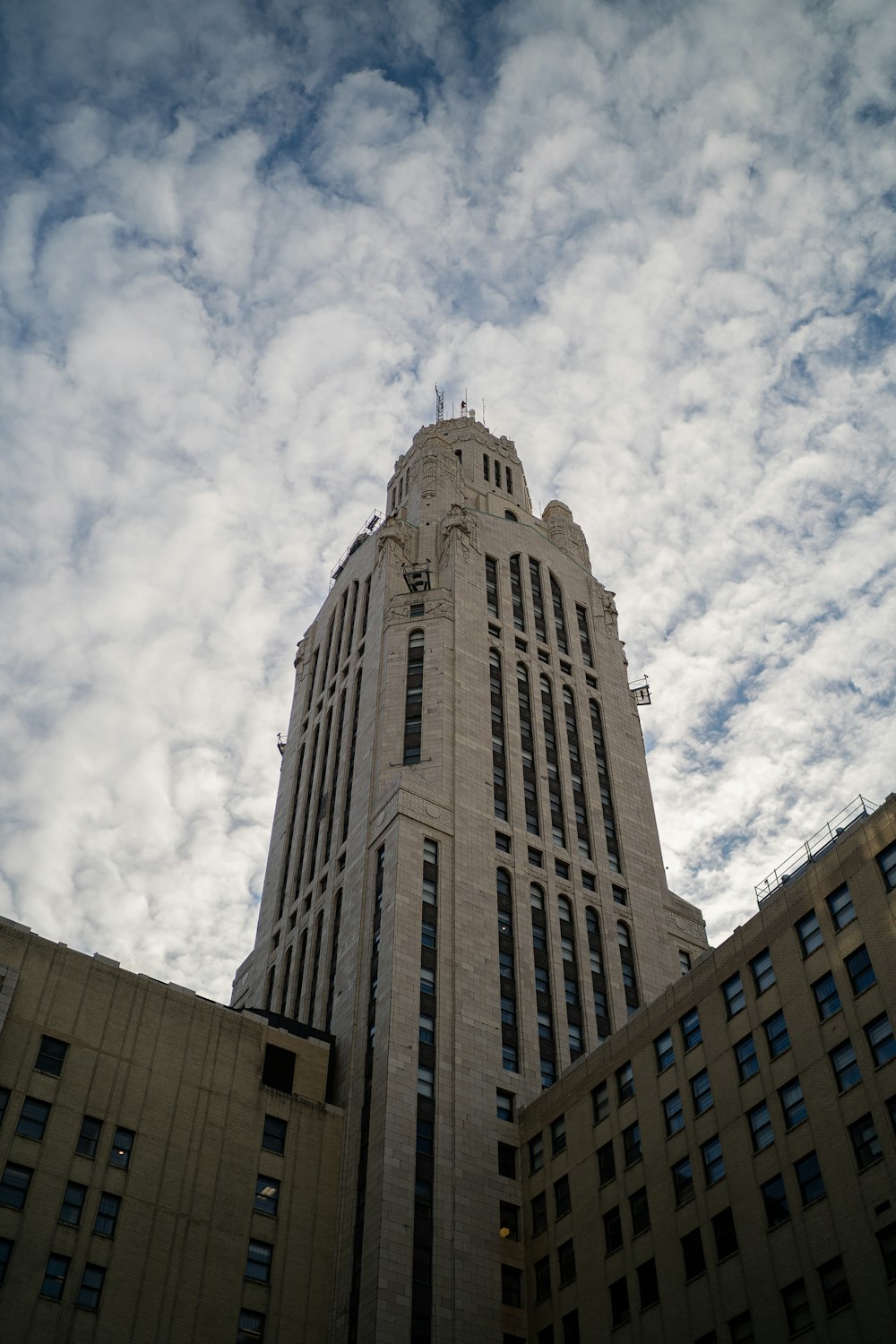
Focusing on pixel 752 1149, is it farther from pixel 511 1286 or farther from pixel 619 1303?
pixel 511 1286

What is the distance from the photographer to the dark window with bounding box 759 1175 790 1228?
46062 mm

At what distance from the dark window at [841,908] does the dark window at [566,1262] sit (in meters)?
21.6

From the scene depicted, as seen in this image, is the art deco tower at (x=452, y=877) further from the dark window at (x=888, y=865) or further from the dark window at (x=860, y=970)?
the dark window at (x=888, y=865)

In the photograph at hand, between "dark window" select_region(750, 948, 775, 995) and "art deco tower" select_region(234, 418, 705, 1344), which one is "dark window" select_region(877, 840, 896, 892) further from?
"art deco tower" select_region(234, 418, 705, 1344)

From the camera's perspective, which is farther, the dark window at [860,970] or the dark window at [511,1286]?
the dark window at [511,1286]

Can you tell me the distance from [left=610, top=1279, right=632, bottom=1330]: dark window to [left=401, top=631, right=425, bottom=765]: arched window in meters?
37.5

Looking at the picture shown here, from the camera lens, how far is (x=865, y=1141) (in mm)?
43750

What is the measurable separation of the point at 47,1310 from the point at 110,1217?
4.89 metres

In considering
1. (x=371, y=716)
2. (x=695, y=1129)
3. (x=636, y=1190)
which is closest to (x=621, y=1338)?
(x=636, y=1190)

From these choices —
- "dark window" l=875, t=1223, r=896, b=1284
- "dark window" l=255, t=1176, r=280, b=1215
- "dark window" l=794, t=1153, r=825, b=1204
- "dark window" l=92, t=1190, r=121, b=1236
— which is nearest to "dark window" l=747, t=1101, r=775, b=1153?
"dark window" l=794, t=1153, r=825, b=1204

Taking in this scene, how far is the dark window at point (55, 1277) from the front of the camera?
51.0m

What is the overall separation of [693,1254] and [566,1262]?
10.0 metres

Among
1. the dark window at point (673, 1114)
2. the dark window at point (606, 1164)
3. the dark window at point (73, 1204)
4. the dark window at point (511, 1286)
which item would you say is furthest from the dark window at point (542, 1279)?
the dark window at point (73, 1204)

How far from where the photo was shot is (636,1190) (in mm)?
54594
